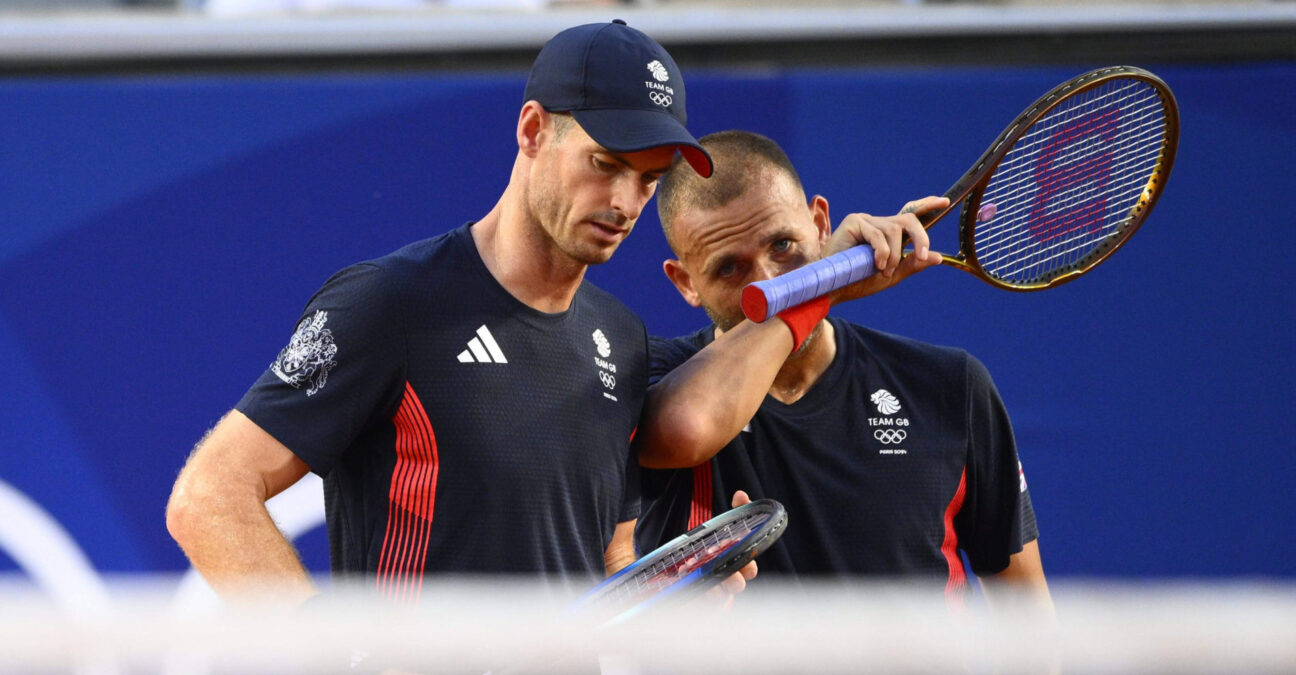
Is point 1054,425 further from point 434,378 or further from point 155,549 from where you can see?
point 155,549

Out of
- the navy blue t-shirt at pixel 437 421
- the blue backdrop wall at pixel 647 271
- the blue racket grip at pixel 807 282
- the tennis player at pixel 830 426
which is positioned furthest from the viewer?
the blue backdrop wall at pixel 647 271

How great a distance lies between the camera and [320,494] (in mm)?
3641

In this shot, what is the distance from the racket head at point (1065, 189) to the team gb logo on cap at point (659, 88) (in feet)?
2.23

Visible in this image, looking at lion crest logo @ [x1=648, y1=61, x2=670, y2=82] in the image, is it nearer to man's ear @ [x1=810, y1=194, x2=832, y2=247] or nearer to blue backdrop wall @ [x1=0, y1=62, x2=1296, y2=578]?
man's ear @ [x1=810, y1=194, x2=832, y2=247]

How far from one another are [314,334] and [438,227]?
1.65 metres

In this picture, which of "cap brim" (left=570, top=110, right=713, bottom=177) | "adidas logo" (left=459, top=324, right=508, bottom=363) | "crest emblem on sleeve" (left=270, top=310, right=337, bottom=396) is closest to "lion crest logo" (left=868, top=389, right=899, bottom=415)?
"cap brim" (left=570, top=110, right=713, bottom=177)

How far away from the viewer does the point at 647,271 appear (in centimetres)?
367

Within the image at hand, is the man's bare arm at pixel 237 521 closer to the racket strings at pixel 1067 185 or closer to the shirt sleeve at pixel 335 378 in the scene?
the shirt sleeve at pixel 335 378

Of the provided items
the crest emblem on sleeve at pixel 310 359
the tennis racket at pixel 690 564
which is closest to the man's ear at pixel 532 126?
the crest emblem on sleeve at pixel 310 359

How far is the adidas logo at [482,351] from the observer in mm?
2113

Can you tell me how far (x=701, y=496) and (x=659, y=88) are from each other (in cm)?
79

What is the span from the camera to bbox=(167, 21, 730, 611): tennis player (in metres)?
2.02

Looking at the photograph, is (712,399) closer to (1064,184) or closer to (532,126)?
(532,126)

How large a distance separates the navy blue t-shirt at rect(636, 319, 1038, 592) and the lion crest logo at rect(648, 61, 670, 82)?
2.02 ft
